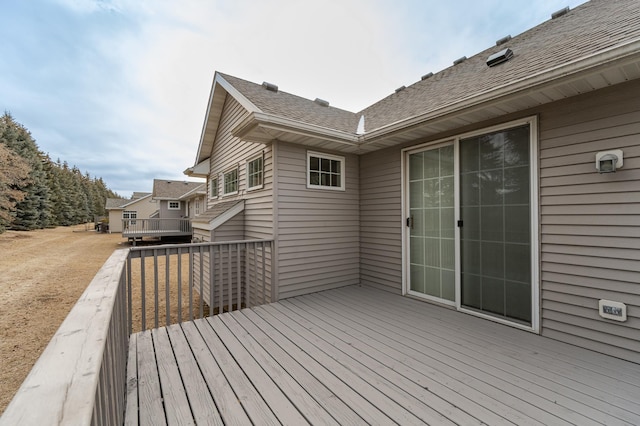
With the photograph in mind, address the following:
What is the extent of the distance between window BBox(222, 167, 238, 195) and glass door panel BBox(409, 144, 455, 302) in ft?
13.5

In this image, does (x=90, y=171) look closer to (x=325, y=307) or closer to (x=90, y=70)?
(x=90, y=70)

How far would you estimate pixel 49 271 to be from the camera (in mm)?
8688

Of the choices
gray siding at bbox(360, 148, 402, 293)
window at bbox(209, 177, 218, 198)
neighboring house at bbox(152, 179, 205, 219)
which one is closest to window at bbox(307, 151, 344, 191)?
gray siding at bbox(360, 148, 402, 293)

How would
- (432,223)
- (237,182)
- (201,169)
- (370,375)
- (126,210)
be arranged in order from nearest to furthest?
(370,375) → (432,223) → (237,182) → (201,169) → (126,210)

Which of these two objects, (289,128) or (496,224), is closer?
(496,224)

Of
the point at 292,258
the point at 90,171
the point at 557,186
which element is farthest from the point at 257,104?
the point at 90,171

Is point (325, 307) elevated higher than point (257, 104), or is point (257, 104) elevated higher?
point (257, 104)

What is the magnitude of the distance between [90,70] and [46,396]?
11.8 m

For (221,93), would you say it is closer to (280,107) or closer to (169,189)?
(280,107)

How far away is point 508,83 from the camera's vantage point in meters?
2.75

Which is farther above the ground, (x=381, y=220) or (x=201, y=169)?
(x=201, y=169)

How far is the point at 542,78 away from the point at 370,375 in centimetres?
323

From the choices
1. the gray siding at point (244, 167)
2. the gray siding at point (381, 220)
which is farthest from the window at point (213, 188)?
the gray siding at point (381, 220)

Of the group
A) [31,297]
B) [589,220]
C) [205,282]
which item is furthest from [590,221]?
[31,297]
